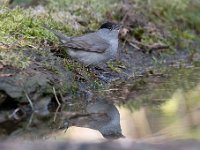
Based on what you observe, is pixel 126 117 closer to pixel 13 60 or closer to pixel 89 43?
pixel 13 60

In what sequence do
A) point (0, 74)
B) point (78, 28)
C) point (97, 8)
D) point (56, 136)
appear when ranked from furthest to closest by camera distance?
point (97, 8), point (78, 28), point (0, 74), point (56, 136)

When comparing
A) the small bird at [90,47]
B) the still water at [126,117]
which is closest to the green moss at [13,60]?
the still water at [126,117]

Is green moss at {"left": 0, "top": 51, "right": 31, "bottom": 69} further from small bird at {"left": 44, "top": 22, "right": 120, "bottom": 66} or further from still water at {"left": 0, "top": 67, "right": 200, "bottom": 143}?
small bird at {"left": 44, "top": 22, "right": 120, "bottom": 66}

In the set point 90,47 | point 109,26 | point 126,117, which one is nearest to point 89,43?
point 90,47

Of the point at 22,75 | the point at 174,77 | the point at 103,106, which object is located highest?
the point at 22,75

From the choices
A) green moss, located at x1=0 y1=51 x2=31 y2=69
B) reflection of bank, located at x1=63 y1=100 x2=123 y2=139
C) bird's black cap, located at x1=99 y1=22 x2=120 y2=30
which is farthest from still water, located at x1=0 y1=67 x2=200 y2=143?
bird's black cap, located at x1=99 y1=22 x2=120 y2=30

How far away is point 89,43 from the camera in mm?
8805

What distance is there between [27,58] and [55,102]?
76 centimetres

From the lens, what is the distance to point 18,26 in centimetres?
923

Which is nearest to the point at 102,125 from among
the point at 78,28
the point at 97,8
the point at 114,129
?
the point at 114,129

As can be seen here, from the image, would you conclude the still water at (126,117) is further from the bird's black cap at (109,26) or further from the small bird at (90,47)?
the bird's black cap at (109,26)

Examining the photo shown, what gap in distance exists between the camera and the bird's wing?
8.61m

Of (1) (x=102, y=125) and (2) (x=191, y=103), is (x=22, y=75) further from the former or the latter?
(2) (x=191, y=103)

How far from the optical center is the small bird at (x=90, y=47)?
8.65m
